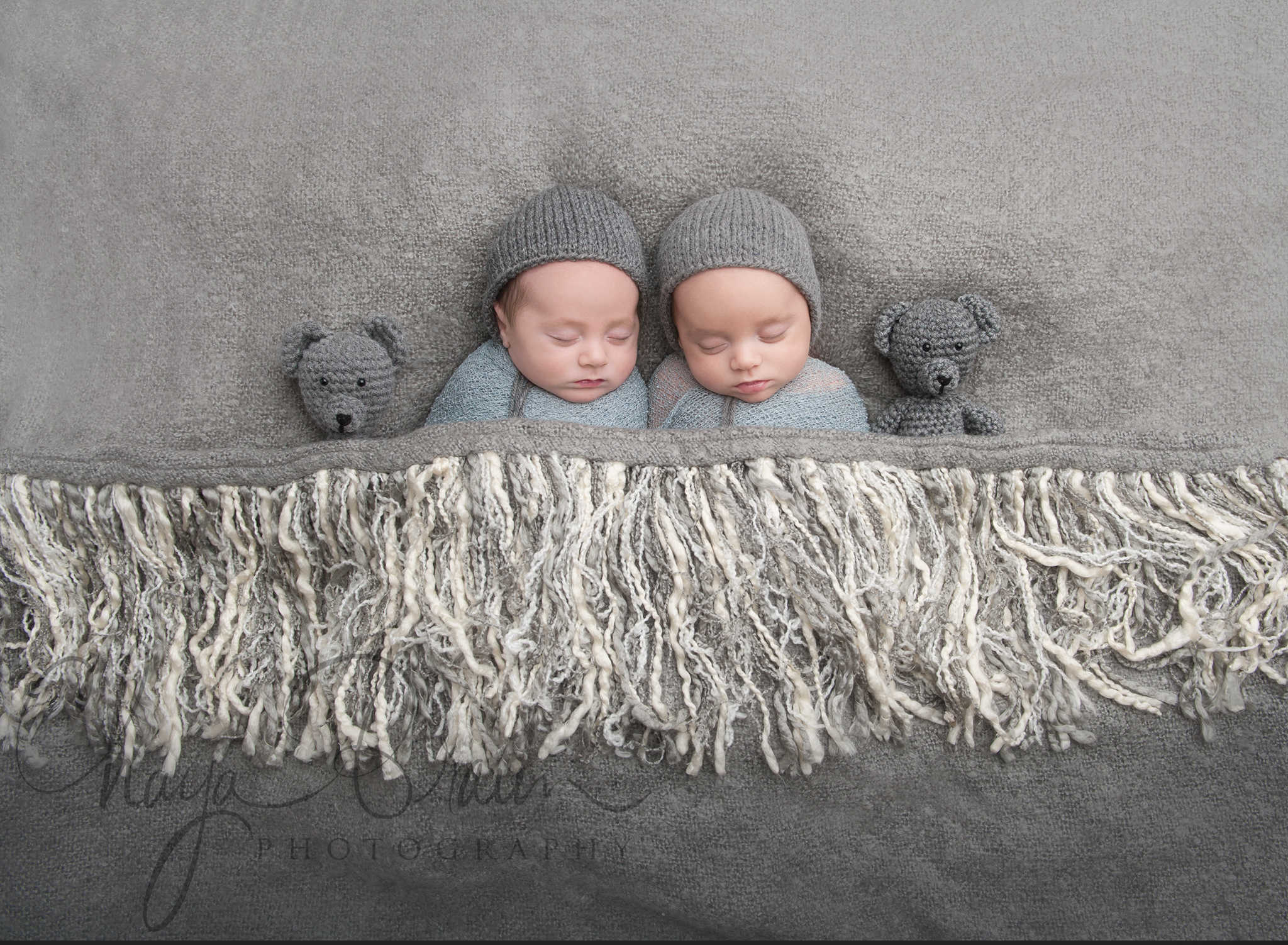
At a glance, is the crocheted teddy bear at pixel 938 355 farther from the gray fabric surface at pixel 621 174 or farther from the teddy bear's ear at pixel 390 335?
the teddy bear's ear at pixel 390 335

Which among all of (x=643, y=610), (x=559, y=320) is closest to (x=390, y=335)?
(x=559, y=320)

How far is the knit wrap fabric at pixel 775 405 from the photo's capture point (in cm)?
96

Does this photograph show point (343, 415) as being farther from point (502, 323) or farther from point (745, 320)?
point (745, 320)

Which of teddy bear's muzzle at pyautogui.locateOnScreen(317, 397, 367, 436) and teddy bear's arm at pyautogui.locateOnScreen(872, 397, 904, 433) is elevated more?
teddy bear's arm at pyautogui.locateOnScreen(872, 397, 904, 433)

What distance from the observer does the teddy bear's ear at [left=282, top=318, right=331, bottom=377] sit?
3.06ft

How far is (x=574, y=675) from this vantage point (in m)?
0.79

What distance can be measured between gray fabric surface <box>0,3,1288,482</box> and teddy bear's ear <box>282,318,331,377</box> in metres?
0.03

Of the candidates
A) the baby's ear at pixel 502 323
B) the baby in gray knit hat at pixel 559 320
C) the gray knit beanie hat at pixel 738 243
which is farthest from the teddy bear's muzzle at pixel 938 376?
the baby's ear at pixel 502 323

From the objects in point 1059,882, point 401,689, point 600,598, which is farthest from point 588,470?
point 1059,882

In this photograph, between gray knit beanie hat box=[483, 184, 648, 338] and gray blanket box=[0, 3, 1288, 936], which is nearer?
gray blanket box=[0, 3, 1288, 936]

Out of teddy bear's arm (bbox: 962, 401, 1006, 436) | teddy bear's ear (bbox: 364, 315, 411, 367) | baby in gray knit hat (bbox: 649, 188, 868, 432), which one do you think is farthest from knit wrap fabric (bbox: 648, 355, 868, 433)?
teddy bear's ear (bbox: 364, 315, 411, 367)

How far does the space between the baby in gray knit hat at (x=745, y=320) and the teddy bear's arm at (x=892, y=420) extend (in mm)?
17

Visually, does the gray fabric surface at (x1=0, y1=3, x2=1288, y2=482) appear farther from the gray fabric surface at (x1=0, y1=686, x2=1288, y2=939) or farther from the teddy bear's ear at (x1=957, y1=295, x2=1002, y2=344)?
the gray fabric surface at (x1=0, y1=686, x2=1288, y2=939)

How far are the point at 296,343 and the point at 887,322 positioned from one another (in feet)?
1.95
